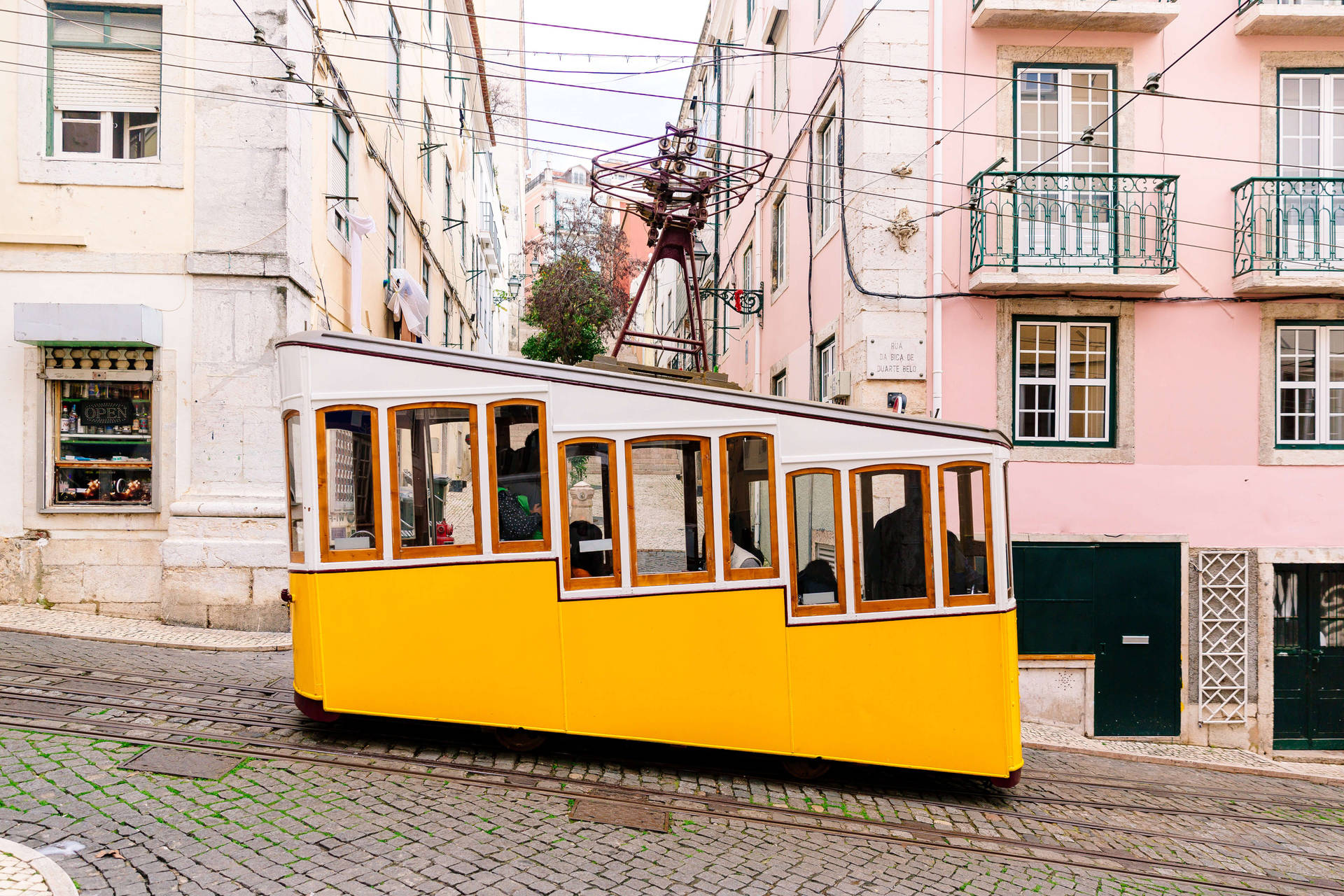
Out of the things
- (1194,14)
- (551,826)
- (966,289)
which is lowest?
(551,826)

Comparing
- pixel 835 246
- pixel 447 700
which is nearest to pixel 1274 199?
pixel 835 246

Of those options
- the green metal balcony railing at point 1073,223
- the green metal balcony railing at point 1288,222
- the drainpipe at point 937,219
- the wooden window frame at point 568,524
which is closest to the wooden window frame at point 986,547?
the wooden window frame at point 568,524

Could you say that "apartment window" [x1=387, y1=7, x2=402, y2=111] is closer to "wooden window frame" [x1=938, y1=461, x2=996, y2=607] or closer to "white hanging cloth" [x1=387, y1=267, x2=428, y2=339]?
"white hanging cloth" [x1=387, y1=267, x2=428, y2=339]

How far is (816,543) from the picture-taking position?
21.7 ft

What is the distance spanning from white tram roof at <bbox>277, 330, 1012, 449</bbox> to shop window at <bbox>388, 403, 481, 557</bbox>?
339 mm

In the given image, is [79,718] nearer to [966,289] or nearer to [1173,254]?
[966,289]

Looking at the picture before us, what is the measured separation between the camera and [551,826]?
17.9 ft

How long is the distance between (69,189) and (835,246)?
959cm

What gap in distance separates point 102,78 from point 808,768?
1077 centimetres

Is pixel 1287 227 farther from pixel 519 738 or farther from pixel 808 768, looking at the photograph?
pixel 519 738

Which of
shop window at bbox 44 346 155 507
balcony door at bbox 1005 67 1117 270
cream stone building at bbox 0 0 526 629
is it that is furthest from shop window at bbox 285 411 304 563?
balcony door at bbox 1005 67 1117 270

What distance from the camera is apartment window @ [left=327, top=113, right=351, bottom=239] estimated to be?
13.0 meters

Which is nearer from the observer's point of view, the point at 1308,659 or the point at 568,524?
the point at 568,524

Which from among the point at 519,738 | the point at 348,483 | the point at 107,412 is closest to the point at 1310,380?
the point at 519,738
